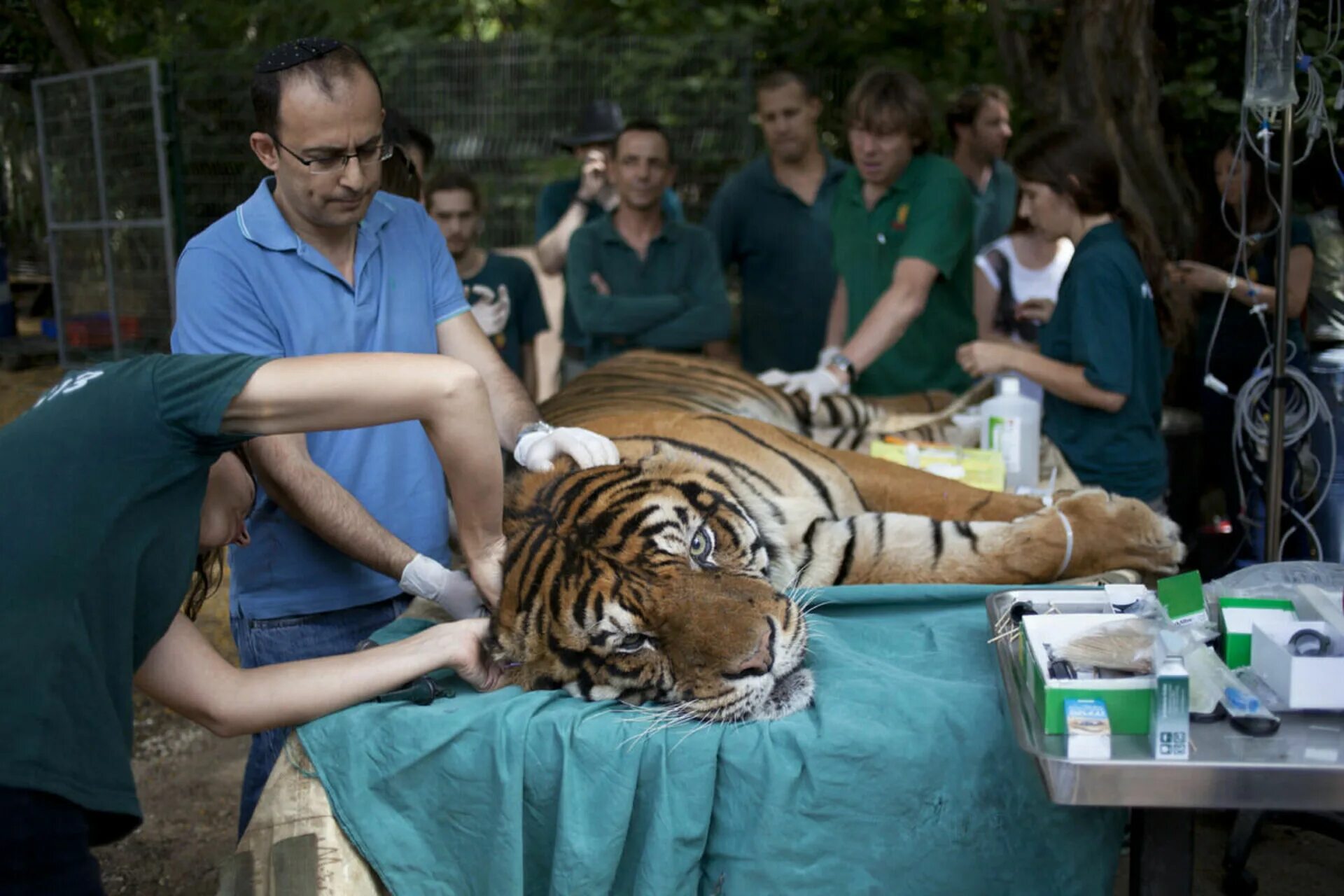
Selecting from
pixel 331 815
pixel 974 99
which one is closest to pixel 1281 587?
pixel 331 815

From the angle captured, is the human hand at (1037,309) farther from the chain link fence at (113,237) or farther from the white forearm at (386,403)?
the chain link fence at (113,237)

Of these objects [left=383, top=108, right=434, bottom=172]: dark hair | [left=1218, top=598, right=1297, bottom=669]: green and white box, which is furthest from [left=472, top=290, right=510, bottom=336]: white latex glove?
[left=1218, top=598, right=1297, bottom=669]: green and white box

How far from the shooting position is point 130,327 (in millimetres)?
6957

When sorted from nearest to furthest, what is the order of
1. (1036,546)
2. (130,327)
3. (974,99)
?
(1036,546), (974,99), (130,327)

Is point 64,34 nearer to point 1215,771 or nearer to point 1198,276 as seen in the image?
point 1198,276

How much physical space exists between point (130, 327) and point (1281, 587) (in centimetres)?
649

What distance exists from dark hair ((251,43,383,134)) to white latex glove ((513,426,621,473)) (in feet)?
2.48

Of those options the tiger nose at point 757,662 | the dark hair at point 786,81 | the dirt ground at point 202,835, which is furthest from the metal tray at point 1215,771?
the dark hair at point 786,81

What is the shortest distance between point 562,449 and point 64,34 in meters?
4.20

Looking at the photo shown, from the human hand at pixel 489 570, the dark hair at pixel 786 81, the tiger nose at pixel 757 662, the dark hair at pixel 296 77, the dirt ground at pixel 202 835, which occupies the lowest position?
the dirt ground at pixel 202 835

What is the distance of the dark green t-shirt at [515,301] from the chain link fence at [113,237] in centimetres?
279

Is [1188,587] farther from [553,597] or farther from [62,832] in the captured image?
[62,832]

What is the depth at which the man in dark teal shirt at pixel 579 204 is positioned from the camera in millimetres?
5145

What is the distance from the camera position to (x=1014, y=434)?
336cm
